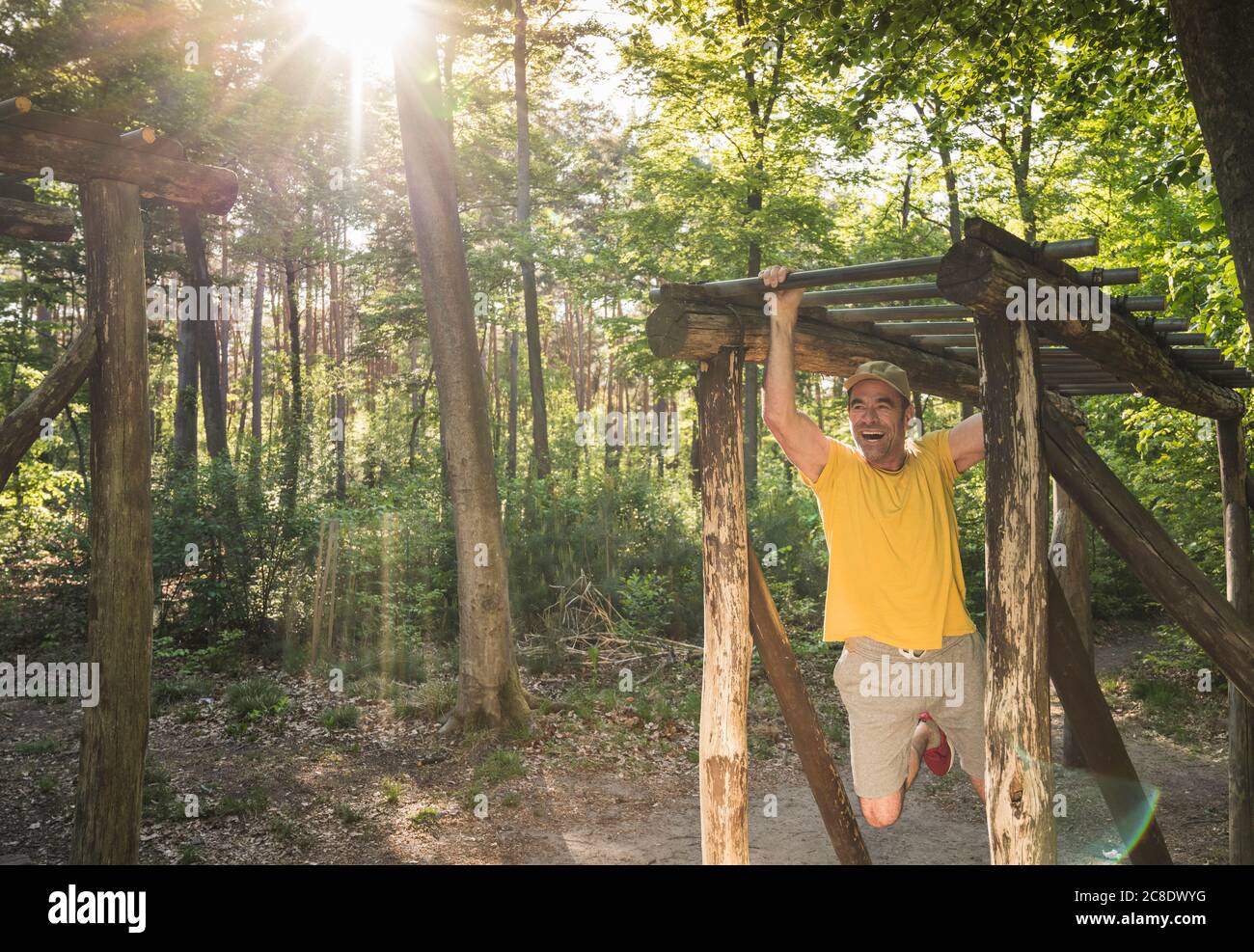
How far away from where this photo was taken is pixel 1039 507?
12.3 ft

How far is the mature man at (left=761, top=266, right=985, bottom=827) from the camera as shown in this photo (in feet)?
14.4

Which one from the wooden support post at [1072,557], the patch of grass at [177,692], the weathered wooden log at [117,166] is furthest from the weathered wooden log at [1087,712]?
the patch of grass at [177,692]

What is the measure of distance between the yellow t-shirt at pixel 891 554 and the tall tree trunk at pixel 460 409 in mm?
5618

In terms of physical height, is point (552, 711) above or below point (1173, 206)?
below

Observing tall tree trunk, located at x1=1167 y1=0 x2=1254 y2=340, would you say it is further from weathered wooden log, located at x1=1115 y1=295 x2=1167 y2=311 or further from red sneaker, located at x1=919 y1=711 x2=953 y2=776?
red sneaker, located at x1=919 y1=711 x2=953 y2=776

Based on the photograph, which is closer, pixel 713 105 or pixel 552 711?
pixel 552 711

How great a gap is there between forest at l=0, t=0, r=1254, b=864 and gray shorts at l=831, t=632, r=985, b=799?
76 centimetres

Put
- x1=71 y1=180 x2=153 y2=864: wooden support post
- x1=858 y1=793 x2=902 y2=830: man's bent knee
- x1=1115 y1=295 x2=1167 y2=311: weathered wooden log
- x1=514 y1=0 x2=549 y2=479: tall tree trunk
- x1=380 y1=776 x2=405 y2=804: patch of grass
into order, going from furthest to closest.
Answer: x1=514 y1=0 x2=549 y2=479: tall tree trunk → x1=380 y1=776 x2=405 y2=804: patch of grass → x1=71 y1=180 x2=153 y2=864: wooden support post → x1=1115 y1=295 x2=1167 y2=311: weathered wooden log → x1=858 y1=793 x2=902 y2=830: man's bent knee

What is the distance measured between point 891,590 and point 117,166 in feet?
15.7

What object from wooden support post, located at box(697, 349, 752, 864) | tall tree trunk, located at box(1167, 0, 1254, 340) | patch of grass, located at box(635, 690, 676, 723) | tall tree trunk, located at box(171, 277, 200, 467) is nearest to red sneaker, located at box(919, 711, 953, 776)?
wooden support post, located at box(697, 349, 752, 864)
